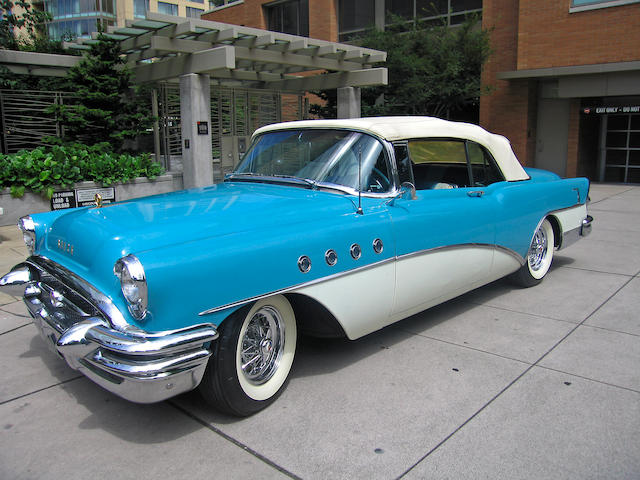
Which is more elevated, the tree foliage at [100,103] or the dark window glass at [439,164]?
the tree foliage at [100,103]

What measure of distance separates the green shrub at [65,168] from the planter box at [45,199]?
0.11 metres

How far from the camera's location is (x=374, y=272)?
3.67 m

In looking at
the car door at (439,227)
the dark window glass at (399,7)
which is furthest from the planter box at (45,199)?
the dark window glass at (399,7)

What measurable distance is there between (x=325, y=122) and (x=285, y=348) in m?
1.86

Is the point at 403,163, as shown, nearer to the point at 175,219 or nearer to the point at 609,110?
the point at 175,219

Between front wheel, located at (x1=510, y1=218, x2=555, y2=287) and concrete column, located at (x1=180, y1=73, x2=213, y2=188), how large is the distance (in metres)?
7.78

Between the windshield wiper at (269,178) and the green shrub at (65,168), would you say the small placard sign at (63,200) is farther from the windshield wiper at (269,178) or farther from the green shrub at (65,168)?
the windshield wiper at (269,178)

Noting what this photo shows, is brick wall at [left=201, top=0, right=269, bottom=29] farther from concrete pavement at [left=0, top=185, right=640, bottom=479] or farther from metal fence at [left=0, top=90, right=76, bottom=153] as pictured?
concrete pavement at [left=0, top=185, right=640, bottom=479]

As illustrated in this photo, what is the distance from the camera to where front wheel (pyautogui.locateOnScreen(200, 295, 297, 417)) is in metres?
2.98

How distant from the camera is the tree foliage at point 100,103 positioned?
39.9ft

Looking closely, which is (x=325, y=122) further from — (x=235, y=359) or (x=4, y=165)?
(x=4, y=165)

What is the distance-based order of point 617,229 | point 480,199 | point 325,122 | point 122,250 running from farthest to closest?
point 617,229
point 480,199
point 325,122
point 122,250

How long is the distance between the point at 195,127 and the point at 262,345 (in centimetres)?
915

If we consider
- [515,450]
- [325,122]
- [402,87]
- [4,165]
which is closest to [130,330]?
[515,450]
